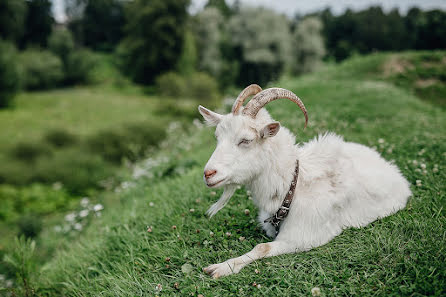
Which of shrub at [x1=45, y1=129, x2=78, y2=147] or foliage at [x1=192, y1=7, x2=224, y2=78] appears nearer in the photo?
shrub at [x1=45, y1=129, x2=78, y2=147]

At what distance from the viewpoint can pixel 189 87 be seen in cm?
2747

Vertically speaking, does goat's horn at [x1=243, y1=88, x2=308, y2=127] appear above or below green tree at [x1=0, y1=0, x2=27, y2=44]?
below

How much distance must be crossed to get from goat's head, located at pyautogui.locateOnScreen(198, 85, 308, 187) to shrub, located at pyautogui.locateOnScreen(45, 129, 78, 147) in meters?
15.4

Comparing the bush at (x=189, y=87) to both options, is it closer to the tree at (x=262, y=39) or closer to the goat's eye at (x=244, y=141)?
the tree at (x=262, y=39)

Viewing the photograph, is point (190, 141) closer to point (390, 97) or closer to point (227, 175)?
point (227, 175)

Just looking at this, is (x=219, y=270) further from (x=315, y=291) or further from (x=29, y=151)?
(x=29, y=151)

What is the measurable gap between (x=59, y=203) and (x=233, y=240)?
9236 mm

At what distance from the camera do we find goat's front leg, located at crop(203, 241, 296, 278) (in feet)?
8.11

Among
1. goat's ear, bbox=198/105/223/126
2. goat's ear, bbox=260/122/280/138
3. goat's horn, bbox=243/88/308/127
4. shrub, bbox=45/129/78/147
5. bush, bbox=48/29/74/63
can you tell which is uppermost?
bush, bbox=48/29/74/63

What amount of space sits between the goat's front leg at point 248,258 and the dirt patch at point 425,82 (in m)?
12.8

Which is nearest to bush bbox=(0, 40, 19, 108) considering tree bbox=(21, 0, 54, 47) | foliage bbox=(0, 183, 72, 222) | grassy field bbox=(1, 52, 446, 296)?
tree bbox=(21, 0, 54, 47)

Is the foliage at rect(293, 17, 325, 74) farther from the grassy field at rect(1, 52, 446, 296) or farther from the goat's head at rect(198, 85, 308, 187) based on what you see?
the goat's head at rect(198, 85, 308, 187)

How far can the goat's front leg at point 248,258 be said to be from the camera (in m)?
2.47

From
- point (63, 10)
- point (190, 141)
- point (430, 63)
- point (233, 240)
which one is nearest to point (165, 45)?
point (63, 10)
